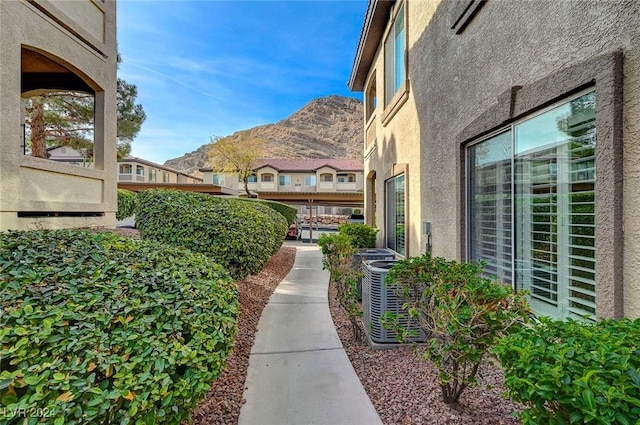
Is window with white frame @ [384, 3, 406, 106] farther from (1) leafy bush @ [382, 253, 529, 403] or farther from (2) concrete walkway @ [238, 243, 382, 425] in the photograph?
(2) concrete walkway @ [238, 243, 382, 425]

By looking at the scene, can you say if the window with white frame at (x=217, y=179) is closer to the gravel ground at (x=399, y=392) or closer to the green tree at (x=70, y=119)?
the green tree at (x=70, y=119)

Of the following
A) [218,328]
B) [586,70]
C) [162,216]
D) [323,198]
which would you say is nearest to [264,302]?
[162,216]

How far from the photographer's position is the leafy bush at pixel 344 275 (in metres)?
4.41

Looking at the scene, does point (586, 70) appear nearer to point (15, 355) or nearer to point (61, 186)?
point (15, 355)

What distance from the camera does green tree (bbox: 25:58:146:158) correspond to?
12.2 metres

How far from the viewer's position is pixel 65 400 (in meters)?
1.47

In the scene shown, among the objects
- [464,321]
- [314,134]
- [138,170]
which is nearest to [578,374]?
[464,321]

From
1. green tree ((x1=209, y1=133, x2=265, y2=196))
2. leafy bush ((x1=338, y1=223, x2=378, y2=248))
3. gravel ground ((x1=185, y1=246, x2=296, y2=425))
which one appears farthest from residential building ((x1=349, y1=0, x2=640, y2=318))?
green tree ((x1=209, y1=133, x2=265, y2=196))

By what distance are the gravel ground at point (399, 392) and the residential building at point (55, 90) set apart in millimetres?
5067

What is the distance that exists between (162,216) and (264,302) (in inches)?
102

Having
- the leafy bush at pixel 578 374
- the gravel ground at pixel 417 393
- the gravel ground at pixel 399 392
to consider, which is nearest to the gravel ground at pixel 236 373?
the gravel ground at pixel 399 392

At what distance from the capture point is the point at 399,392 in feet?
10.1

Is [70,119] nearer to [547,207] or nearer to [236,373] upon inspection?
[236,373]

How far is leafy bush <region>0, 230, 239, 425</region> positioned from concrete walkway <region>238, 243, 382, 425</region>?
108cm
